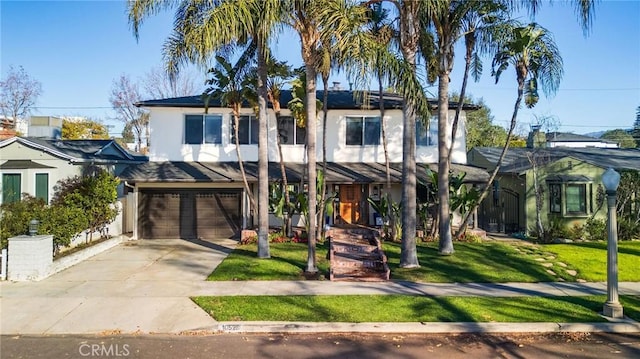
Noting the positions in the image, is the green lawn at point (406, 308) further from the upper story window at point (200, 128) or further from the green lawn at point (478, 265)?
Answer: the upper story window at point (200, 128)

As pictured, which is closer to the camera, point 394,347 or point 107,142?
point 394,347

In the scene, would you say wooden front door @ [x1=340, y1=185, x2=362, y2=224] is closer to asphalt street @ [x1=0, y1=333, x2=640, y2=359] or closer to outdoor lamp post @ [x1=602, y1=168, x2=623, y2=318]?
outdoor lamp post @ [x1=602, y1=168, x2=623, y2=318]

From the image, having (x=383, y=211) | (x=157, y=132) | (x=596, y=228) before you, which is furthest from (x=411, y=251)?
(x=157, y=132)

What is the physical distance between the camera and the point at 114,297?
949 centimetres

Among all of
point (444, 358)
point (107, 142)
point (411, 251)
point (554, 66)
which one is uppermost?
point (554, 66)

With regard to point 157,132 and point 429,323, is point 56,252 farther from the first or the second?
point 429,323

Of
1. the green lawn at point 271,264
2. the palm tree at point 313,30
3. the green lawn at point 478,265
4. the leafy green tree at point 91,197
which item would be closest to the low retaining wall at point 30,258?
the leafy green tree at point 91,197

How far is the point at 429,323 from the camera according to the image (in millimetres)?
7832

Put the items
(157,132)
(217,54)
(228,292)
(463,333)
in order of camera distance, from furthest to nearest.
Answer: (157,132), (217,54), (228,292), (463,333)

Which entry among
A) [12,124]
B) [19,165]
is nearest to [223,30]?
[19,165]

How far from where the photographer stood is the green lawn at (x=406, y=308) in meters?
8.09

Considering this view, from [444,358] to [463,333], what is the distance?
121 centimetres

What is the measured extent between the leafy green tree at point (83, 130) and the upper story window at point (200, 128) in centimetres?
2721

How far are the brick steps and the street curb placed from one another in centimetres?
325
